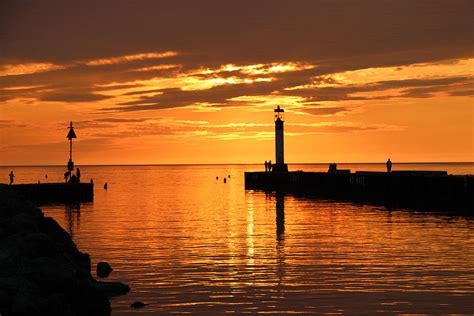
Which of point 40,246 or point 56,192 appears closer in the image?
point 40,246

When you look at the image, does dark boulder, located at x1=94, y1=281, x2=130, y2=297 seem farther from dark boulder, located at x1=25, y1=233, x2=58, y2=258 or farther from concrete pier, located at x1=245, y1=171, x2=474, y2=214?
concrete pier, located at x1=245, y1=171, x2=474, y2=214

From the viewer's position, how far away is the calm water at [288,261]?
1570 cm

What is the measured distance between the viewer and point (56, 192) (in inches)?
2191

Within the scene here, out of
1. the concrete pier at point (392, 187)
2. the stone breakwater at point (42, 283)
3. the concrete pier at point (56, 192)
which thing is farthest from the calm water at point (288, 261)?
the concrete pier at point (56, 192)

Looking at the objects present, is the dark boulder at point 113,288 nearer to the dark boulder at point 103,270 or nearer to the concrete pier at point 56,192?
the dark boulder at point 103,270

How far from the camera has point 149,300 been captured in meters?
16.0

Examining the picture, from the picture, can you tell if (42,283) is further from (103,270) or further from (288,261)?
(288,261)

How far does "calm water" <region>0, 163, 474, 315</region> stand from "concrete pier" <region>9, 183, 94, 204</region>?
46.5ft

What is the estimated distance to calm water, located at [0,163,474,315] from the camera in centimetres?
1570

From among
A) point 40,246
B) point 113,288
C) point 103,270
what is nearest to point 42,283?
point 40,246

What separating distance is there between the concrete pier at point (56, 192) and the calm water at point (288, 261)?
1416 cm

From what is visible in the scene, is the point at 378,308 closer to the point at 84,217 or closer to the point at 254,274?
the point at 254,274

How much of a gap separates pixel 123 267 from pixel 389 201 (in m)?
36.8

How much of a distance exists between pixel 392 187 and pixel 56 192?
2794 centimetres
